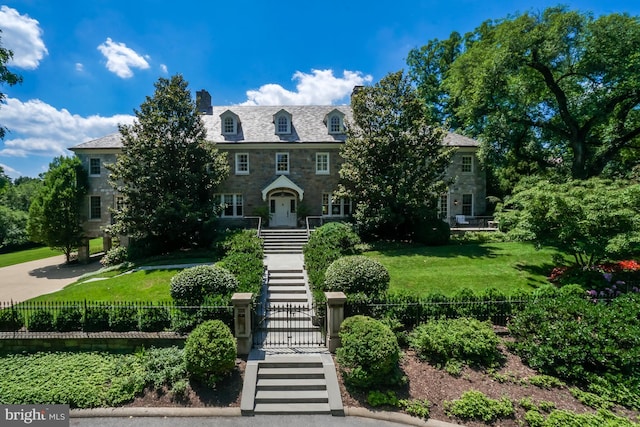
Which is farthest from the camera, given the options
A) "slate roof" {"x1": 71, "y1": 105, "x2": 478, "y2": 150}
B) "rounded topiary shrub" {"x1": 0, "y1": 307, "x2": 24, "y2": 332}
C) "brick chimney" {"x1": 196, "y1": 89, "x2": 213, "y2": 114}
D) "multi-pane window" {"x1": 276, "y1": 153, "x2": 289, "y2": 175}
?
"brick chimney" {"x1": 196, "y1": 89, "x2": 213, "y2": 114}

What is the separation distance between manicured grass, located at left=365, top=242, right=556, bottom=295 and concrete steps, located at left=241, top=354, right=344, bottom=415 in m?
4.66

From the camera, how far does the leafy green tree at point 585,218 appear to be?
11445 millimetres

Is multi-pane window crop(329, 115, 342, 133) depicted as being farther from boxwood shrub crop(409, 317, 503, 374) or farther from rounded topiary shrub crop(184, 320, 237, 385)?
rounded topiary shrub crop(184, 320, 237, 385)

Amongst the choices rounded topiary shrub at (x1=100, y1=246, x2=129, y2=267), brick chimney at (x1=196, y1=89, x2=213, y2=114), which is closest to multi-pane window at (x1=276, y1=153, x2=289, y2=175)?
brick chimney at (x1=196, y1=89, x2=213, y2=114)

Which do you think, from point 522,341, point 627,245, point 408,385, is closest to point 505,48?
point 627,245

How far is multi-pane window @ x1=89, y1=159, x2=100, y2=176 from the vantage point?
2405cm

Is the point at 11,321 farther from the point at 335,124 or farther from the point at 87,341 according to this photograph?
the point at 335,124

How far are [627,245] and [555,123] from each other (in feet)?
52.7

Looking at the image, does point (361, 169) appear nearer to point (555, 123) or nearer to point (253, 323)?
point (253, 323)

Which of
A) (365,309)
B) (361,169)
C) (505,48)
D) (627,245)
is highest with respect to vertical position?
(505,48)

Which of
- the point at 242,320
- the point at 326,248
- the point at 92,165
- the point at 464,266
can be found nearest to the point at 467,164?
the point at 464,266

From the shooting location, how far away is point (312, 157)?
24500mm

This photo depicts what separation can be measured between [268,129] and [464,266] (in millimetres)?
18435

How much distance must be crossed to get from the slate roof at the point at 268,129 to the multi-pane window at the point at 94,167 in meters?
1.18
